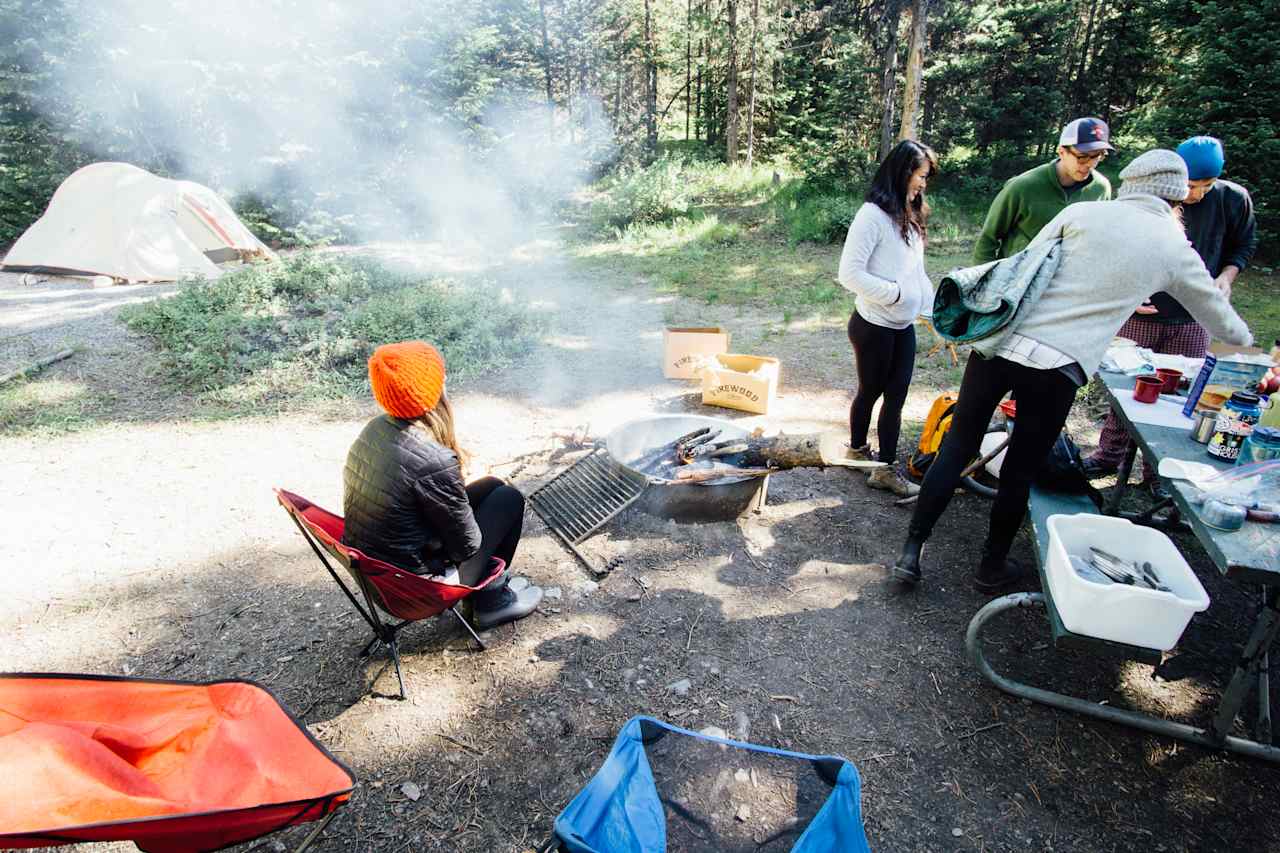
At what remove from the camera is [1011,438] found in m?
2.67

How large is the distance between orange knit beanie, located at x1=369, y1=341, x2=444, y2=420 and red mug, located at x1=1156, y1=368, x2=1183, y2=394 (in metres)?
3.12

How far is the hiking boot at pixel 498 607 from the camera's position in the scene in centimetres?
286

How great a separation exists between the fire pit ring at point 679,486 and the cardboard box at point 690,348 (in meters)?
1.58

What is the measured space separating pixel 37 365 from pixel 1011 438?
7.71m

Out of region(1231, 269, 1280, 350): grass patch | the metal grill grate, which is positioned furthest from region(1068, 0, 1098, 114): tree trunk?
the metal grill grate

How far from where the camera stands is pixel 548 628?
9.53 feet

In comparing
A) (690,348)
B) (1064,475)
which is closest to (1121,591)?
(1064,475)

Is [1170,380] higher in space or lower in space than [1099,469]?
higher

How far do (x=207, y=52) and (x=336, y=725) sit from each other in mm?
13207

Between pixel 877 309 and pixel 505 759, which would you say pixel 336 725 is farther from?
pixel 877 309

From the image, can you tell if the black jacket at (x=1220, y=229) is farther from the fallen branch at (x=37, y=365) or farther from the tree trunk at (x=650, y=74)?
the tree trunk at (x=650, y=74)

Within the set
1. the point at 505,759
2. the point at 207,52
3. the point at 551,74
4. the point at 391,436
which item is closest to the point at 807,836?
the point at 505,759

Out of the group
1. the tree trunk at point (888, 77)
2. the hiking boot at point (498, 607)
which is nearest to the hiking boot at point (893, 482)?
the hiking boot at point (498, 607)

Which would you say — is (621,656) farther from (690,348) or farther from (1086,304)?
(690,348)
